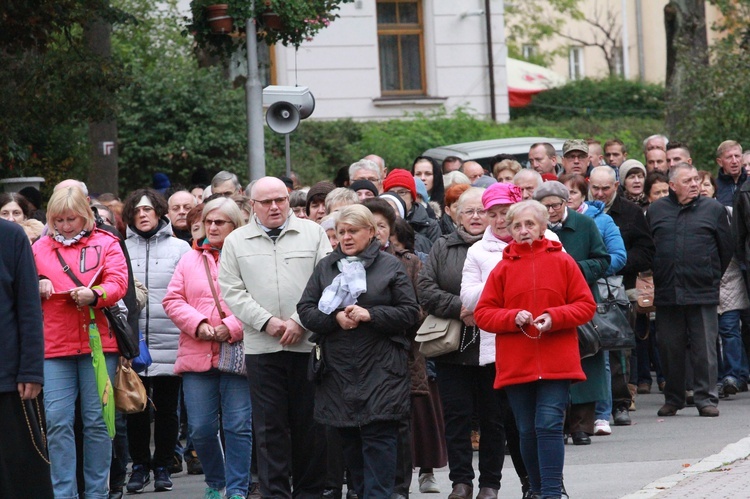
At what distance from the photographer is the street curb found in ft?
29.7

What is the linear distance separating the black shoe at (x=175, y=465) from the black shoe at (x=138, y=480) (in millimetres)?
270

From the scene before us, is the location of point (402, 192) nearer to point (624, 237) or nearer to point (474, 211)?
point (624, 237)

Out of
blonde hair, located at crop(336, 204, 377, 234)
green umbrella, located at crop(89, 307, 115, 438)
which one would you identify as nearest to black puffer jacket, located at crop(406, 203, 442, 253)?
blonde hair, located at crop(336, 204, 377, 234)

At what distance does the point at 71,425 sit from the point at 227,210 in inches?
72.3

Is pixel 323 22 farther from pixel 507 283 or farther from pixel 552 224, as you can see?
pixel 507 283

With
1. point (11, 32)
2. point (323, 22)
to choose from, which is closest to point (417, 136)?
point (323, 22)

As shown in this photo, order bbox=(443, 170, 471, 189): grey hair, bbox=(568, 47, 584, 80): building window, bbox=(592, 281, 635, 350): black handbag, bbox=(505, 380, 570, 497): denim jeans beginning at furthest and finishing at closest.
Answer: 1. bbox=(568, 47, 584, 80): building window
2. bbox=(443, 170, 471, 189): grey hair
3. bbox=(592, 281, 635, 350): black handbag
4. bbox=(505, 380, 570, 497): denim jeans

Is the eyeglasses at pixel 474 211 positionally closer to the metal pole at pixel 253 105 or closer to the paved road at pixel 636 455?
the paved road at pixel 636 455

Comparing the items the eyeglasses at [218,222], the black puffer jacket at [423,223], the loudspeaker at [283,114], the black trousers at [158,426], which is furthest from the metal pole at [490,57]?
the eyeglasses at [218,222]

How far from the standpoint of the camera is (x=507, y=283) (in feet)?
28.8

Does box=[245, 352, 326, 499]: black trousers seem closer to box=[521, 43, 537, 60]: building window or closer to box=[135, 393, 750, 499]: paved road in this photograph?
box=[135, 393, 750, 499]: paved road

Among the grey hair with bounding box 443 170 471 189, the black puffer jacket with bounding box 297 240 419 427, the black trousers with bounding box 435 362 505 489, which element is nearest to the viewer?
the black puffer jacket with bounding box 297 240 419 427

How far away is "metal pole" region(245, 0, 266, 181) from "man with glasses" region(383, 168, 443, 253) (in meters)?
3.67

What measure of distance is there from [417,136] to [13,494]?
21.8m
